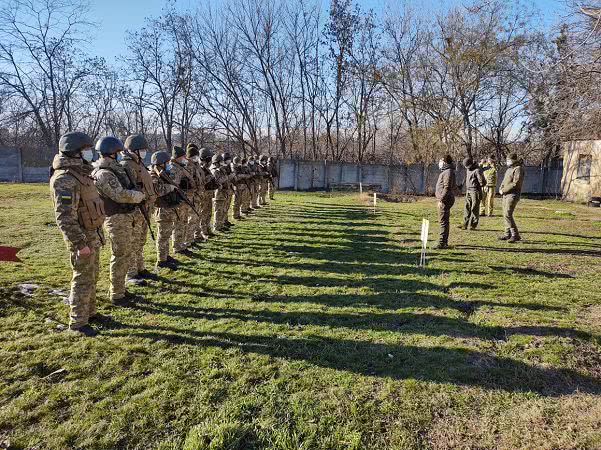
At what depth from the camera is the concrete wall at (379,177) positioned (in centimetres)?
2752

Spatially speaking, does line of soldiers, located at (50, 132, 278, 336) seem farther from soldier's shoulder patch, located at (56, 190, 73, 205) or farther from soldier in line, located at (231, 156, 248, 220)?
soldier in line, located at (231, 156, 248, 220)

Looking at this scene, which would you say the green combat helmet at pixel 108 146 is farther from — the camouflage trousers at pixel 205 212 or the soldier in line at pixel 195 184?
the camouflage trousers at pixel 205 212

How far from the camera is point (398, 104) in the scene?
31562 mm

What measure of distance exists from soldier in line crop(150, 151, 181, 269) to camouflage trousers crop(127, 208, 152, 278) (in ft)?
1.83

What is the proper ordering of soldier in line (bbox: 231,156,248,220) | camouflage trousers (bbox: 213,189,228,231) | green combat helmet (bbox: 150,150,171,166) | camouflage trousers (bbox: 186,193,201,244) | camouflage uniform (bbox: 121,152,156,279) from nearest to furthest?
camouflage uniform (bbox: 121,152,156,279), green combat helmet (bbox: 150,150,171,166), camouflage trousers (bbox: 186,193,201,244), camouflage trousers (bbox: 213,189,228,231), soldier in line (bbox: 231,156,248,220)

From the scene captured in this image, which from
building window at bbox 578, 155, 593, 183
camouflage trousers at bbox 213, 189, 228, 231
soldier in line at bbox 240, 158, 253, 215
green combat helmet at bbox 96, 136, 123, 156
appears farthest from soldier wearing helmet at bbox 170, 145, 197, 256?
building window at bbox 578, 155, 593, 183

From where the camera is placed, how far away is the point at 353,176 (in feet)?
96.5

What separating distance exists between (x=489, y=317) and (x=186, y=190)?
6.11 m

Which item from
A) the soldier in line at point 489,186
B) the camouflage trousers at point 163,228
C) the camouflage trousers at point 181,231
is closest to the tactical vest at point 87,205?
the camouflage trousers at point 163,228

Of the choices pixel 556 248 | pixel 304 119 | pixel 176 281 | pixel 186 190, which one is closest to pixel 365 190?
pixel 304 119

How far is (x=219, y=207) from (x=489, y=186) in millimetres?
9997

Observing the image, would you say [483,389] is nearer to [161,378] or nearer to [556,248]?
[161,378]

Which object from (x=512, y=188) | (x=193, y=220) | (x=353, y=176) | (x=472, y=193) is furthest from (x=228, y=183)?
(x=353, y=176)

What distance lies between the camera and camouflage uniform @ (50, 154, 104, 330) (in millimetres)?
4375
